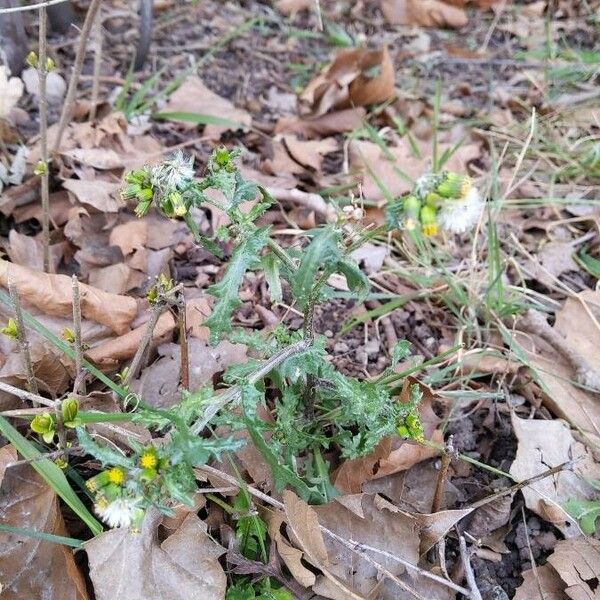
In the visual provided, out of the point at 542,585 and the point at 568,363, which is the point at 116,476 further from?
the point at 568,363


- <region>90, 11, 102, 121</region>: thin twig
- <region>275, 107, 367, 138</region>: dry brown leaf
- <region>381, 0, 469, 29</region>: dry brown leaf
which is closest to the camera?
<region>90, 11, 102, 121</region>: thin twig

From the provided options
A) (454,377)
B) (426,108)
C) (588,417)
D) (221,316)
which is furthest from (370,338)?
(426,108)

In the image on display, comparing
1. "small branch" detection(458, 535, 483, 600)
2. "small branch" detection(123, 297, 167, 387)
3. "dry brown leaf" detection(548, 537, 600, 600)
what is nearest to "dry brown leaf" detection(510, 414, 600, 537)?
"dry brown leaf" detection(548, 537, 600, 600)

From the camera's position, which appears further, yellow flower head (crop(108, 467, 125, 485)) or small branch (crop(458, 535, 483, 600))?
small branch (crop(458, 535, 483, 600))

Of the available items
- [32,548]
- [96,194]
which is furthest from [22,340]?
[96,194]

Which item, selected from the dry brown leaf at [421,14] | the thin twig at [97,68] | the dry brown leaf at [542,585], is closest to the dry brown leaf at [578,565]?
the dry brown leaf at [542,585]

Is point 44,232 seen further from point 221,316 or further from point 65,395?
point 221,316

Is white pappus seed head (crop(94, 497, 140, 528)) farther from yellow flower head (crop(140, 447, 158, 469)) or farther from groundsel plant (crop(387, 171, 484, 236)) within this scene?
groundsel plant (crop(387, 171, 484, 236))
